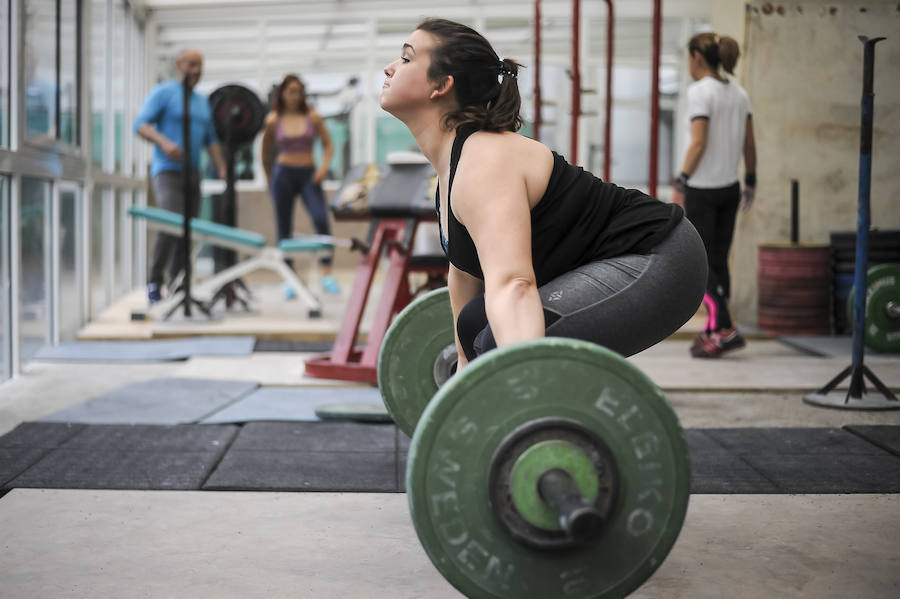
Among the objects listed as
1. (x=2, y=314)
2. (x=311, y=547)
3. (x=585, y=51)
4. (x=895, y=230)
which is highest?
(x=585, y=51)

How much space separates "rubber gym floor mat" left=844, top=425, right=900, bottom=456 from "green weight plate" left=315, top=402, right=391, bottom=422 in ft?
4.76

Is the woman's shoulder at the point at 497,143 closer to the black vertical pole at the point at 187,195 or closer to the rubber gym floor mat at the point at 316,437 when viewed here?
the rubber gym floor mat at the point at 316,437

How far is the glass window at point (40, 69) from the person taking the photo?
14.5 ft

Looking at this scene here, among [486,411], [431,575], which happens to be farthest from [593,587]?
[431,575]

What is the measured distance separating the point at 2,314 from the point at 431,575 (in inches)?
111

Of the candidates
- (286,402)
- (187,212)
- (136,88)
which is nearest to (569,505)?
(286,402)

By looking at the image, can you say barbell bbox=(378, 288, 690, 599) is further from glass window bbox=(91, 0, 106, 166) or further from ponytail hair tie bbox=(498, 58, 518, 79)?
glass window bbox=(91, 0, 106, 166)

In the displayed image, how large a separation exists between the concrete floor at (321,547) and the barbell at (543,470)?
0.35 meters

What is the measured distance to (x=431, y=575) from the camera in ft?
6.47

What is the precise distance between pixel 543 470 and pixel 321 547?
2.49 ft

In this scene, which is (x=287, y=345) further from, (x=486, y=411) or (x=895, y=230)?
(x=486, y=411)

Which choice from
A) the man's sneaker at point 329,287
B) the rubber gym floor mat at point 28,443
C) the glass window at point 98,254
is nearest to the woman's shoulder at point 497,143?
the rubber gym floor mat at point 28,443

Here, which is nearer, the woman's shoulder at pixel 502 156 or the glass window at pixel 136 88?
the woman's shoulder at pixel 502 156

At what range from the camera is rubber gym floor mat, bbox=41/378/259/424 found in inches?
134
